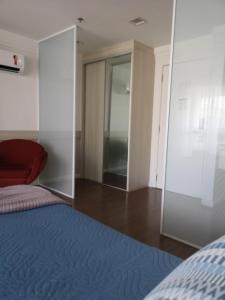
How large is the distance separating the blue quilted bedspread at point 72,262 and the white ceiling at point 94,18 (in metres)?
2.54

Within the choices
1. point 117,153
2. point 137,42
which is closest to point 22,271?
point 117,153

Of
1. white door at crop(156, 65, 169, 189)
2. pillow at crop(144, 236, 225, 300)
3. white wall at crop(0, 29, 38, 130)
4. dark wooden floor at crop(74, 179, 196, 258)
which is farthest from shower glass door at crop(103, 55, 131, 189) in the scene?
pillow at crop(144, 236, 225, 300)

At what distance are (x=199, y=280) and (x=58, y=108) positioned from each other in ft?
11.9

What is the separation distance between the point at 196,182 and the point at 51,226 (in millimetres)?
1486

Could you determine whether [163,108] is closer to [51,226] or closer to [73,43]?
[73,43]

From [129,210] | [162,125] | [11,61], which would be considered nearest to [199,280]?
[129,210]

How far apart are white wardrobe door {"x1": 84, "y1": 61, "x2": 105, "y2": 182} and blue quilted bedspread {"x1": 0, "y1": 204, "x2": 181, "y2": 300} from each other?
3.31m

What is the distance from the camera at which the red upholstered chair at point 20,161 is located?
332 cm

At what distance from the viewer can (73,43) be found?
3.50 metres

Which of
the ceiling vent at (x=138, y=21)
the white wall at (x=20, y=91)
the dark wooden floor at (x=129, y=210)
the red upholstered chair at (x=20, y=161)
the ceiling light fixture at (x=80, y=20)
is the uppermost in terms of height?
the ceiling light fixture at (x=80, y=20)

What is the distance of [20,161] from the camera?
3.87m

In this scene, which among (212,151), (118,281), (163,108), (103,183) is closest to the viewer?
(118,281)

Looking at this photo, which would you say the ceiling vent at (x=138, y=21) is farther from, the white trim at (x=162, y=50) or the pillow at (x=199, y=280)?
the pillow at (x=199, y=280)

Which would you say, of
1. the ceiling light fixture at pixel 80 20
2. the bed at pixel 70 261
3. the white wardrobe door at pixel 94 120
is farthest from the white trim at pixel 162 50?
the bed at pixel 70 261
